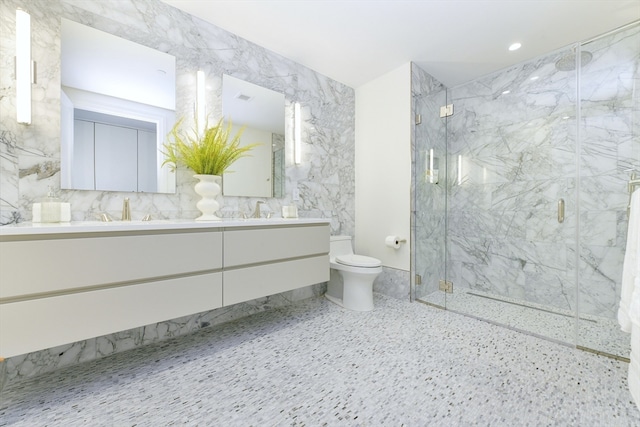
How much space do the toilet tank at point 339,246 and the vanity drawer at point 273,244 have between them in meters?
0.47

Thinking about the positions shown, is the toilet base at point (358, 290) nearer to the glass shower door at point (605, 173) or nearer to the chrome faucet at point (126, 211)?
the glass shower door at point (605, 173)

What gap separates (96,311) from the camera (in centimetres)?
122

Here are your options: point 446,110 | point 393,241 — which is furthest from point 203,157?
point 446,110

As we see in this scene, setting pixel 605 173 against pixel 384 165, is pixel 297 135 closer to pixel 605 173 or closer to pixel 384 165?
pixel 384 165

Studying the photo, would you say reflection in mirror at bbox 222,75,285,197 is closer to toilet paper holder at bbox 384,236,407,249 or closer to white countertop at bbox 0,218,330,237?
white countertop at bbox 0,218,330,237

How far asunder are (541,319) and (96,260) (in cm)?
310

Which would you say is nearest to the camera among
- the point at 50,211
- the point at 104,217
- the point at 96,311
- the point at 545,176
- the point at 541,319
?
the point at 96,311

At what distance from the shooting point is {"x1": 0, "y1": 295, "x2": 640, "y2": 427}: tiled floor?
118cm

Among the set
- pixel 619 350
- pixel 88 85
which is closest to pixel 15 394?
pixel 88 85

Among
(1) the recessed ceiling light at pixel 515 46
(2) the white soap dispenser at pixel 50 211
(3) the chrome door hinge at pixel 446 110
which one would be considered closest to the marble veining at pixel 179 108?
(2) the white soap dispenser at pixel 50 211

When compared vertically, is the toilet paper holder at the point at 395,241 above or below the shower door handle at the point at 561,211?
below

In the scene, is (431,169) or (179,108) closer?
(179,108)

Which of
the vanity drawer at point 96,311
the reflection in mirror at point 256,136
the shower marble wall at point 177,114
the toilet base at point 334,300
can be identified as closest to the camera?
the vanity drawer at point 96,311

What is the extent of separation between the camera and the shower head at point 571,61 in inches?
75.1
